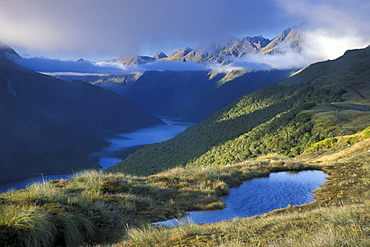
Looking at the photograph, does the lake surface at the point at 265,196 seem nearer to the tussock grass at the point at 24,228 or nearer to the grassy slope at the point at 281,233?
Answer: the grassy slope at the point at 281,233

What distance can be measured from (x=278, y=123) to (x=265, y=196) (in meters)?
41.7

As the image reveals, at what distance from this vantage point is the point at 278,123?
51688 mm

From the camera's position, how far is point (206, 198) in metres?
12.0

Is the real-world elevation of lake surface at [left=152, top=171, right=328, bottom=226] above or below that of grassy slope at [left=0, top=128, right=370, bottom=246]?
below

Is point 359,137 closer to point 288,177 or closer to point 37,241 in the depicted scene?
point 288,177

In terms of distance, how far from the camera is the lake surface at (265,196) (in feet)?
33.1

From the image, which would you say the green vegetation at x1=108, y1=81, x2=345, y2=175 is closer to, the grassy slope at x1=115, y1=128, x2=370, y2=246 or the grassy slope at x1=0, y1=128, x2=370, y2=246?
→ the grassy slope at x1=0, y1=128, x2=370, y2=246

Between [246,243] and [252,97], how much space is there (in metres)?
91.3

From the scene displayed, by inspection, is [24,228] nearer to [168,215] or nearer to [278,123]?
[168,215]

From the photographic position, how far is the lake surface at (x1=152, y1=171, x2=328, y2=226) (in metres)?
10.1

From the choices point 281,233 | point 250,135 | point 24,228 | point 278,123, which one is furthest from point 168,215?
point 250,135

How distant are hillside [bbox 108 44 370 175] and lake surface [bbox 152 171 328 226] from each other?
21.3 meters

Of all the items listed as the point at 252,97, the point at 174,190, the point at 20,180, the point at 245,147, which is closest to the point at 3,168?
the point at 20,180

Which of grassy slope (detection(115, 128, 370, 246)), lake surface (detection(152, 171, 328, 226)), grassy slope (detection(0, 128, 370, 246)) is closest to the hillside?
lake surface (detection(152, 171, 328, 226))
